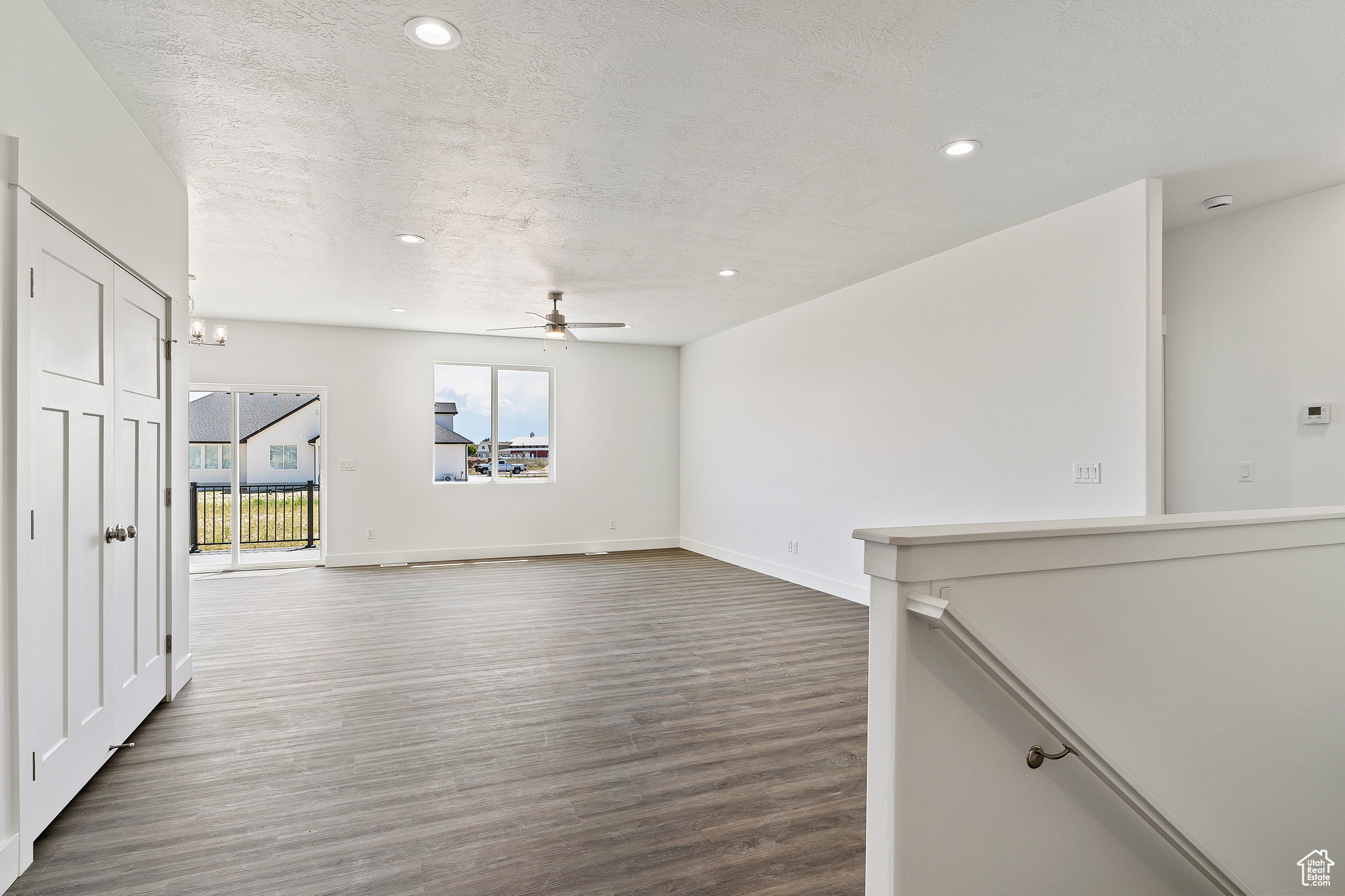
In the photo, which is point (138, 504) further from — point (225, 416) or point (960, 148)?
point (225, 416)

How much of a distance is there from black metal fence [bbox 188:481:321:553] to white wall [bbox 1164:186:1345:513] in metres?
8.07

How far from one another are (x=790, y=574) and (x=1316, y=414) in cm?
425

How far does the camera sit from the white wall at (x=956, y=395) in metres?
3.75

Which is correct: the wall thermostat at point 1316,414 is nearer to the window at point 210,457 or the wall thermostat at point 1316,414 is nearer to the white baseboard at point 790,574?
the white baseboard at point 790,574

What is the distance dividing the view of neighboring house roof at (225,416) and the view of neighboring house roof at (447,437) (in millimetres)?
1661

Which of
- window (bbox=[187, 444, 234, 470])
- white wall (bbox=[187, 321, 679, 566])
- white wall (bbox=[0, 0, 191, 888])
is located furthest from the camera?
white wall (bbox=[187, 321, 679, 566])

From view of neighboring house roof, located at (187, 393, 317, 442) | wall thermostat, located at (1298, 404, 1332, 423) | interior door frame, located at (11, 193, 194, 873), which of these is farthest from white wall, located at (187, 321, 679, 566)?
wall thermostat, located at (1298, 404, 1332, 423)

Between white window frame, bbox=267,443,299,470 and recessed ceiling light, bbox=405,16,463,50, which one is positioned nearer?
recessed ceiling light, bbox=405,16,463,50

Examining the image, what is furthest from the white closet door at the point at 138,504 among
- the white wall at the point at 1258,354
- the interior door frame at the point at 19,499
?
the white wall at the point at 1258,354

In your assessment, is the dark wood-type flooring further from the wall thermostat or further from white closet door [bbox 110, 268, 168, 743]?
the wall thermostat

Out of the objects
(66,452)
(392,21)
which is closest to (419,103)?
(392,21)

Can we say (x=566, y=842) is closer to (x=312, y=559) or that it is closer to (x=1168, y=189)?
(x=1168, y=189)

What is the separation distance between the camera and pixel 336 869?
218cm

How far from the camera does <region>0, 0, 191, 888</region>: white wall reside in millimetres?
2035
